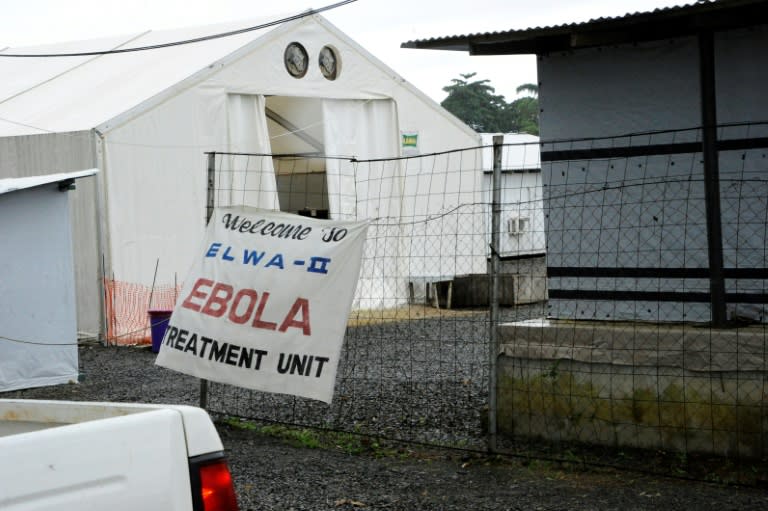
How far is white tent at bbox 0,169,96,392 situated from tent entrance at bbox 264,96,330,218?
6.37m

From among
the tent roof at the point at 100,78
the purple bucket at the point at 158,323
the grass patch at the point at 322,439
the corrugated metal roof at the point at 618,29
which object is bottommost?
the grass patch at the point at 322,439

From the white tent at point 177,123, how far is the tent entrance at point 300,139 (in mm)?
27

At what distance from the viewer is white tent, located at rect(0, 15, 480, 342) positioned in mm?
15273

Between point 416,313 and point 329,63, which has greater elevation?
point 329,63

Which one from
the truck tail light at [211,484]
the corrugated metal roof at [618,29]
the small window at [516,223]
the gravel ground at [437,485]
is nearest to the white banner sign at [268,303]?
the gravel ground at [437,485]

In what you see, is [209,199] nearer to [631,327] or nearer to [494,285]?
[494,285]

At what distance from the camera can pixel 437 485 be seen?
674cm

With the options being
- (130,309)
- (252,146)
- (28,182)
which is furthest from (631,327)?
(252,146)

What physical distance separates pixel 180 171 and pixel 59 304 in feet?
14.9

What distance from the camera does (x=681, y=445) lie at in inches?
277

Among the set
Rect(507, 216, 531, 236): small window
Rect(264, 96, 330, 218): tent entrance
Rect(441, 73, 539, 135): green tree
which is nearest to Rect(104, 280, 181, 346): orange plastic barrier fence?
Rect(264, 96, 330, 218): tent entrance

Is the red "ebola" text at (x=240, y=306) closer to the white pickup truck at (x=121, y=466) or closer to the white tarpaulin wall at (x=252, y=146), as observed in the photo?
the white pickup truck at (x=121, y=466)

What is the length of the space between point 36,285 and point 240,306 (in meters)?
4.60

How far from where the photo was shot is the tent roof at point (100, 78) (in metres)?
15.8
